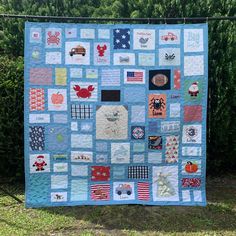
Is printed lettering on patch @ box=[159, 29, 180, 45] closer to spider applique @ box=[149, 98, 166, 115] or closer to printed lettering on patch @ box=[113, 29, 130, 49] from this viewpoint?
printed lettering on patch @ box=[113, 29, 130, 49]

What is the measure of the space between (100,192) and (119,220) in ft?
1.40

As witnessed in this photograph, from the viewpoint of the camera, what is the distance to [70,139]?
5.32 meters

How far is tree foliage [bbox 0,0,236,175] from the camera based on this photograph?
572cm

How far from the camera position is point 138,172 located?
5.39 meters

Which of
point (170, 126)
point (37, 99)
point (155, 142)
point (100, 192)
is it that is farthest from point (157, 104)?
point (37, 99)

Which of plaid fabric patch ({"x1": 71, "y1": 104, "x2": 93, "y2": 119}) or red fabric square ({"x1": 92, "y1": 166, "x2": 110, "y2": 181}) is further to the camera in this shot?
red fabric square ({"x1": 92, "y1": 166, "x2": 110, "y2": 181})

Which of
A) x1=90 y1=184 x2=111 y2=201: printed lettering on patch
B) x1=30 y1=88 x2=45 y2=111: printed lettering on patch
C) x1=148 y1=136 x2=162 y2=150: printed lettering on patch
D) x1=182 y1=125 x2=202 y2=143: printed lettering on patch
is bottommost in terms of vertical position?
x1=90 y1=184 x2=111 y2=201: printed lettering on patch

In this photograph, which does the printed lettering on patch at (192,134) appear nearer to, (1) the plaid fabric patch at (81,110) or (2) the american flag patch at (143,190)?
(2) the american flag patch at (143,190)

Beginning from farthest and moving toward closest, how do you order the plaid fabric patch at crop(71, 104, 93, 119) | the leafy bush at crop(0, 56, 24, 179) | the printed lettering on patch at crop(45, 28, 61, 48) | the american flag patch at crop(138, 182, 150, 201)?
the leafy bush at crop(0, 56, 24, 179)
the american flag patch at crop(138, 182, 150, 201)
the plaid fabric patch at crop(71, 104, 93, 119)
the printed lettering on patch at crop(45, 28, 61, 48)

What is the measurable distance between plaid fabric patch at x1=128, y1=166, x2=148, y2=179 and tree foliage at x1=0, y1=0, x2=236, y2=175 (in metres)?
1.03

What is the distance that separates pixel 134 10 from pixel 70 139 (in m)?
1.83

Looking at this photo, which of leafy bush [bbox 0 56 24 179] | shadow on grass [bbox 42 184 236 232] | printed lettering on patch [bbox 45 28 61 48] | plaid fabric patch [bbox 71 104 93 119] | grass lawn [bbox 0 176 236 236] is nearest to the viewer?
grass lawn [bbox 0 176 236 236]

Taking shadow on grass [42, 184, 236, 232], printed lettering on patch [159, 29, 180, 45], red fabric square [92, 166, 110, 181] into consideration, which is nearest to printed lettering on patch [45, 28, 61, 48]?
printed lettering on patch [159, 29, 180, 45]

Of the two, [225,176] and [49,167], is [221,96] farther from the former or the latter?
[49,167]
